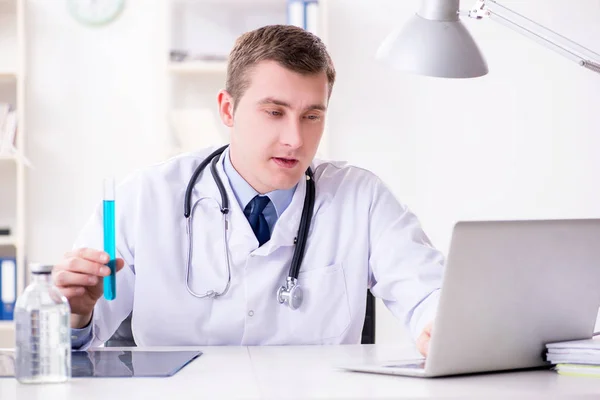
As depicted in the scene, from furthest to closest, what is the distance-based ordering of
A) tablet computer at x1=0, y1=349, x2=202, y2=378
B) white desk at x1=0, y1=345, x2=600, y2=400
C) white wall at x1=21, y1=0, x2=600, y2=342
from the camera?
white wall at x1=21, y1=0, x2=600, y2=342, tablet computer at x1=0, y1=349, x2=202, y2=378, white desk at x1=0, y1=345, x2=600, y2=400

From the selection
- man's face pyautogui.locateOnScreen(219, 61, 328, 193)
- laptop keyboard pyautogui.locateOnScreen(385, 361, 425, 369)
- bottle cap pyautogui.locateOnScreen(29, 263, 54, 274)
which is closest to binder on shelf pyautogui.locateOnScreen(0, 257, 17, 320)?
man's face pyautogui.locateOnScreen(219, 61, 328, 193)

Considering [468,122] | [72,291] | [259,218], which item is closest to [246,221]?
[259,218]

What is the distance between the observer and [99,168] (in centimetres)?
359

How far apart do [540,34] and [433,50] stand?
0.20 metres

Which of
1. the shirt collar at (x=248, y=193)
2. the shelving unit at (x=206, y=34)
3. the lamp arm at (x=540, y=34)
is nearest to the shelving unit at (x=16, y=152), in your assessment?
the shelving unit at (x=206, y=34)

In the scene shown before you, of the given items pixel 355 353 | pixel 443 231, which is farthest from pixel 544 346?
pixel 443 231

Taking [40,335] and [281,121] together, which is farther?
[281,121]

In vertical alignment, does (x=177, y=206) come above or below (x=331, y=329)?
above

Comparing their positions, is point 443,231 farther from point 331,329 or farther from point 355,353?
point 355,353

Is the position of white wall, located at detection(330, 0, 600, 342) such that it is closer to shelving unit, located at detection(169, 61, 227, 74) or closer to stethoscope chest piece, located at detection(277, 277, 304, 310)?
shelving unit, located at detection(169, 61, 227, 74)

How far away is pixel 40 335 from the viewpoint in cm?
120

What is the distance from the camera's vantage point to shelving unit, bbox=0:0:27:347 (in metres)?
3.37

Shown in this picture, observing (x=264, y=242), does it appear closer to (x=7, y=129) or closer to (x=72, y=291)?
(x=72, y=291)

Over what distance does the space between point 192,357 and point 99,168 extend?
7.53ft
